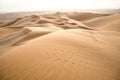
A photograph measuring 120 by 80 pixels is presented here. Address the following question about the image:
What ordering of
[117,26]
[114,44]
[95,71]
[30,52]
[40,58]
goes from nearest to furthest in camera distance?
[95,71]
[40,58]
[30,52]
[114,44]
[117,26]

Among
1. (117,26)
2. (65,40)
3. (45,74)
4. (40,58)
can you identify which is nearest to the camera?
(45,74)

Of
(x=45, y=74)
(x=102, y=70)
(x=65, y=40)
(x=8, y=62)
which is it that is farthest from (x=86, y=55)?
(x=8, y=62)

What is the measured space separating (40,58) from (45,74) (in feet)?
1.02

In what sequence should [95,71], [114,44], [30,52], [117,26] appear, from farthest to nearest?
[117,26] < [114,44] < [30,52] < [95,71]

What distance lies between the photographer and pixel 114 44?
8.57ft

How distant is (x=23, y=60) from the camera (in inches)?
65.4

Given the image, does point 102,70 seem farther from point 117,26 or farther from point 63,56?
point 117,26

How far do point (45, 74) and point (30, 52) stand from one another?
528 mm

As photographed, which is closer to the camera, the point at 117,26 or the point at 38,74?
the point at 38,74

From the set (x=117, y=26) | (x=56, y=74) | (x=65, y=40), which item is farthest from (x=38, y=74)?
(x=117, y=26)

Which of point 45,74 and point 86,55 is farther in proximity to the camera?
point 86,55

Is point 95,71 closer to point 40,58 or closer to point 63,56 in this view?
point 63,56

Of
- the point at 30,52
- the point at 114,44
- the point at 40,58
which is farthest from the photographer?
the point at 114,44

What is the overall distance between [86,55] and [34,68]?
783 mm
